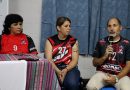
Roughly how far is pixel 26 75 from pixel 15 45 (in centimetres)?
93

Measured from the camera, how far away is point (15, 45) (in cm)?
286

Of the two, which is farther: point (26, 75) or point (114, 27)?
point (114, 27)

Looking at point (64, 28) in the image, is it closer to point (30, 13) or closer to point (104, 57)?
point (104, 57)

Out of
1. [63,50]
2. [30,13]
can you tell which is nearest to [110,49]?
[63,50]

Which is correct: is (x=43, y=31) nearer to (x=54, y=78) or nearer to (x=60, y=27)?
(x=60, y=27)

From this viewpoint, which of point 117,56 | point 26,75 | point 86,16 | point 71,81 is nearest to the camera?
point 26,75

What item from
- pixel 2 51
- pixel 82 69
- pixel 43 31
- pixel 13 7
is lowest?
pixel 82 69

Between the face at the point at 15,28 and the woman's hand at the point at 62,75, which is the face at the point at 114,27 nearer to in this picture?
the woman's hand at the point at 62,75

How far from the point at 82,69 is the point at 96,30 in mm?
593

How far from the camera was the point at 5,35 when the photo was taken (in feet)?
9.45

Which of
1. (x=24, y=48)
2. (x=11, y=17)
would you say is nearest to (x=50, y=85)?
(x=24, y=48)

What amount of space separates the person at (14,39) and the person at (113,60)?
2.33 feet

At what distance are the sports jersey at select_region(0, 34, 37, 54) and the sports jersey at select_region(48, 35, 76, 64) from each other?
22 centimetres

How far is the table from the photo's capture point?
1888 mm
